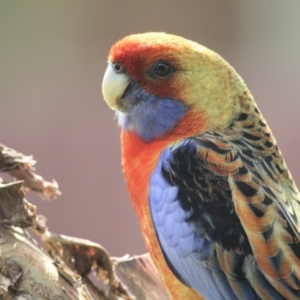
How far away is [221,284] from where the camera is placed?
4.22 feet

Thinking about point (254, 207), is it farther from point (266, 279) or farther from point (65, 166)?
point (65, 166)

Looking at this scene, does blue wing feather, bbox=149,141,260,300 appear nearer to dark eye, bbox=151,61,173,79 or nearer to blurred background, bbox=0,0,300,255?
dark eye, bbox=151,61,173,79

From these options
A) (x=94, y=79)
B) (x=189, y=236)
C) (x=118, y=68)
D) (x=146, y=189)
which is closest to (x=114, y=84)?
(x=118, y=68)

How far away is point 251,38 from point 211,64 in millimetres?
2546

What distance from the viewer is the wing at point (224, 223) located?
126 cm

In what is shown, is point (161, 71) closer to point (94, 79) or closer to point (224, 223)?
point (224, 223)

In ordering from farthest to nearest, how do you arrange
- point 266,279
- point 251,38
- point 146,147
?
point 251,38 < point 146,147 < point 266,279

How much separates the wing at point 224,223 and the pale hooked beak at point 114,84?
23 cm

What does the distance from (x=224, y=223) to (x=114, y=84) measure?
496mm

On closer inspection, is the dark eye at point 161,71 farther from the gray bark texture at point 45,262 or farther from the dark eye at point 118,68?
the gray bark texture at point 45,262

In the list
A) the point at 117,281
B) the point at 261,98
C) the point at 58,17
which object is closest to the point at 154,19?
the point at 58,17

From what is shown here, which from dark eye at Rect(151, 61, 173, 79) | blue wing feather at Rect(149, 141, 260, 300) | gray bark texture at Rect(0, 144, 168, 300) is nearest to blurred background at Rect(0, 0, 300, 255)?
gray bark texture at Rect(0, 144, 168, 300)

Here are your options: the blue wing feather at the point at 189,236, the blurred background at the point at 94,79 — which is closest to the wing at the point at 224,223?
the blue wing feather at the point at 189,236

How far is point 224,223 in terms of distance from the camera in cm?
128
